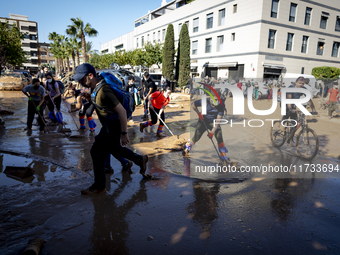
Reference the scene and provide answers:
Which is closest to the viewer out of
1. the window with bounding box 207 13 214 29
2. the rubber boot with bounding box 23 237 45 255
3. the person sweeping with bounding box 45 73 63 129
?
the rubber boot with bounding box 23 237 45 255

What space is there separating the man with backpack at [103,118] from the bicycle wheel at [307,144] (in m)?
4.01

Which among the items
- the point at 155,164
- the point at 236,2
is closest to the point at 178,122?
the point at 155,164

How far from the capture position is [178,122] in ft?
32.2

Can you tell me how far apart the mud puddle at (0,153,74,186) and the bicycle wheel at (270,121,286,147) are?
4.21m

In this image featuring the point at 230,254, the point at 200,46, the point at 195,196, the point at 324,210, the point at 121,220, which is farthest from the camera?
the point at 200,46

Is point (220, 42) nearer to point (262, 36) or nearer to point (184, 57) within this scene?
point (184, 57)

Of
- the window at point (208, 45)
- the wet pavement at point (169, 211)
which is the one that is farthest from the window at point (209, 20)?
the wet pavement at point (169, 211)

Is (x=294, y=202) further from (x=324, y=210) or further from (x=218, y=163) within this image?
(x=218, y=163)

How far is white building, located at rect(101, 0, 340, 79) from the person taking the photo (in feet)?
76.7

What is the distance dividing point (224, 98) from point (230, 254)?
2883 millimetres

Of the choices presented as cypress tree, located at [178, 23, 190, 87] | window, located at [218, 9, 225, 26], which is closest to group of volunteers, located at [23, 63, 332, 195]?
cypress tree, located at [178, 23, 190, 87]

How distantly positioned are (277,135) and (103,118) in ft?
12.9

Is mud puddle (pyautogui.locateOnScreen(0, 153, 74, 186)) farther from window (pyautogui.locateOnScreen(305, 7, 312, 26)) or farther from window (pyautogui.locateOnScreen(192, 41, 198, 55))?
window (pyautogui.locateOnScreen(305, 7, 312, 26))

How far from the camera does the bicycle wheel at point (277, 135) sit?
16.4 feet
